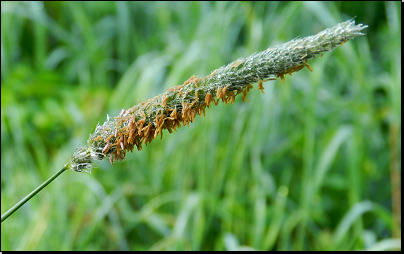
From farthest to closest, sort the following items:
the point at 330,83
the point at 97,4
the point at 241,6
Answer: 1. the point at 97,4
2. the point at 330,83
3. the point at 241,6

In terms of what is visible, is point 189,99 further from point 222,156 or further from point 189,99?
point 222,156

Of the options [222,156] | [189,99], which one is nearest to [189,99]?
[189,99]

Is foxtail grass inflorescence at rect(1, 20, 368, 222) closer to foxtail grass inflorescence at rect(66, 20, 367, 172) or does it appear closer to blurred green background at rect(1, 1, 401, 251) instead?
foxtail grass inflorescence at rect(66, 20, 367, 172)

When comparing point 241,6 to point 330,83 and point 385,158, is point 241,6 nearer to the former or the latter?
point 330,83

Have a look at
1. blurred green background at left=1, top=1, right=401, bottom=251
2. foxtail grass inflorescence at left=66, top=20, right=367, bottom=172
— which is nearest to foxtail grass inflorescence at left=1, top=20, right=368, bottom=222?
foxtail grass inflorescence at left=66, top=20, right=367, bottom=172

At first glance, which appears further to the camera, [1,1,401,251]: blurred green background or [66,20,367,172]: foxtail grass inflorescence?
[1,1,401,251]: blurred green background

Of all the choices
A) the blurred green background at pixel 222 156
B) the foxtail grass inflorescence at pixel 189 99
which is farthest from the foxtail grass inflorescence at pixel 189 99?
the blurred green background at pixel 222 156

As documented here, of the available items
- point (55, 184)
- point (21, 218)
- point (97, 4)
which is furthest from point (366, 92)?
point (97, 4)
